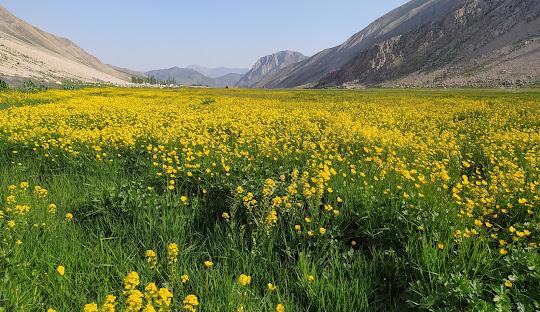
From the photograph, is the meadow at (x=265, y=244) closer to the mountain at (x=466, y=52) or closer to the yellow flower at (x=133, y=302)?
the yellow flower at (x=133, y=302)

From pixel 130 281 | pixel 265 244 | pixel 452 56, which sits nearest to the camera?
pixel 130 281

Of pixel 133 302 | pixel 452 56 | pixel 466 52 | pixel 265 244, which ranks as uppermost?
pixel 466 52

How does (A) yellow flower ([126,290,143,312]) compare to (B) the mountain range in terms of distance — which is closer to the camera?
(A) yellow flower ([126,290,143,312])

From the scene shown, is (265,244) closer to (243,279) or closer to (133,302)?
(243,279)

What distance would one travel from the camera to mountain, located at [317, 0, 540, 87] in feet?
274

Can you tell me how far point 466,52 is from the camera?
362ft

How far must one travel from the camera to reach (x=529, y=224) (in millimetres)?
3035

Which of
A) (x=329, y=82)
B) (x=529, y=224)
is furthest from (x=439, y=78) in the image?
(x=529, y=224)

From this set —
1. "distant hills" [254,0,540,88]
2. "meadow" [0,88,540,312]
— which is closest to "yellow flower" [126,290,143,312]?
"meadow" [0,88,540,312]

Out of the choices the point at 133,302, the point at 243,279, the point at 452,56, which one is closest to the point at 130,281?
the point at 133,302

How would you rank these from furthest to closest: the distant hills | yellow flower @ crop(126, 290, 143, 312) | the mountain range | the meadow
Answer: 1. the distant hills
2. the mountain range
3. the meadow
4. yellow flower @ crop(126, 290, 143, 312)

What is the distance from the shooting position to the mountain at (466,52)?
83.6 meters

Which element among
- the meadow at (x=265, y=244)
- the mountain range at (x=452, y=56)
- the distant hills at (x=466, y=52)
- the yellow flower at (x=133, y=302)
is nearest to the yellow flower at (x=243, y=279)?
the meadow at (x=265, y=244)

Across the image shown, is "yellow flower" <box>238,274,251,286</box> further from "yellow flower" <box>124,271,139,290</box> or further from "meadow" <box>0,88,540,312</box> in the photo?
"yellow flower" <box>124,271,139,290</box>
